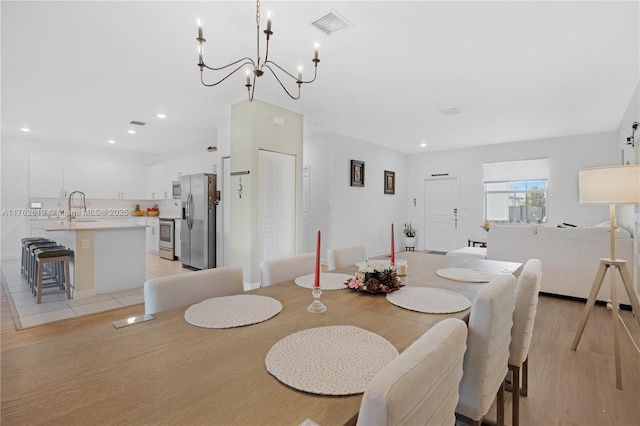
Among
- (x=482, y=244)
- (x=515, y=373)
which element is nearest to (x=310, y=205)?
(x=482, y=244)

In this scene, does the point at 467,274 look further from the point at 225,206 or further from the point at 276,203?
the point at 225,206

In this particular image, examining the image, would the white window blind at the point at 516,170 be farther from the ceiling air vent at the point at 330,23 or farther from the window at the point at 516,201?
the ceiling air vent at the point at 330,23

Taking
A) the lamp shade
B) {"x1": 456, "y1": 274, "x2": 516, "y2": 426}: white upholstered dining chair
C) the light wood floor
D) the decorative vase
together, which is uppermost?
the lamp shade

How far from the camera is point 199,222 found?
5371 millimetres

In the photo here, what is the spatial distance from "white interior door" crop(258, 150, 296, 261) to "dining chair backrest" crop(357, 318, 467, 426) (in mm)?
3600

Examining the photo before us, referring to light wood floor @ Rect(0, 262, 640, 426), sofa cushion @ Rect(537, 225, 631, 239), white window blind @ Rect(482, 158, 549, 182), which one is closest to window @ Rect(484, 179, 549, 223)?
white window blind @ Rect(482, 158, 549, 182)

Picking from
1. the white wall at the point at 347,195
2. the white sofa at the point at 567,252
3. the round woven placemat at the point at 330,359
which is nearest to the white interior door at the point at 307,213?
the white wall at the point at 347,195

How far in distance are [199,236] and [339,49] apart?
390cm

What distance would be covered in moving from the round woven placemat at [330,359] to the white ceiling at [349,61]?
2231mm

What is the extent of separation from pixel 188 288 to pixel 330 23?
86.6 inches

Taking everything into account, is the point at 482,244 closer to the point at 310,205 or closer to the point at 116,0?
the point at 310,205

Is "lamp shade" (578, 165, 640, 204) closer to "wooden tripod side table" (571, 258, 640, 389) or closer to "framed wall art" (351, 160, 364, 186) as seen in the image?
"wooden tripod side table" (571, 258, 640, 389)

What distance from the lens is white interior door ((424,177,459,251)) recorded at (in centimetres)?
748

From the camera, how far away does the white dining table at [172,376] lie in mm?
623
